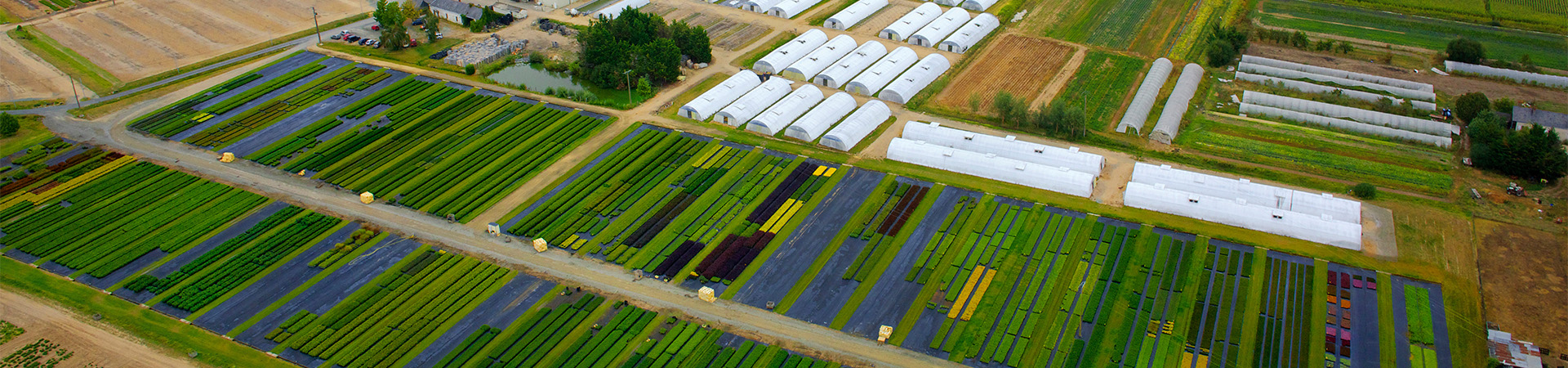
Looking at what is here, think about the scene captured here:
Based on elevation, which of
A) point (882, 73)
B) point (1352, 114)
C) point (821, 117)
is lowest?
point (882, 73)

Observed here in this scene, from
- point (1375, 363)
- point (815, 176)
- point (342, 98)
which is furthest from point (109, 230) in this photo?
point (1375, 363)

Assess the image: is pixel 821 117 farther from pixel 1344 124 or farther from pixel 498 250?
pixel 1344 124

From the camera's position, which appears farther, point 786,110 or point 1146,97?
point 1146,97

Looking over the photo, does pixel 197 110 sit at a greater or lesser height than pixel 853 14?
greater

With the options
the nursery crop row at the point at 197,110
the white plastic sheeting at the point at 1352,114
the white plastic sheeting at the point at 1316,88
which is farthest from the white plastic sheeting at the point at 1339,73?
the nursery crop row at the point at 197,110

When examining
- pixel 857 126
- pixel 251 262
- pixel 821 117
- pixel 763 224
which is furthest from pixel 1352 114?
pixel 251 262

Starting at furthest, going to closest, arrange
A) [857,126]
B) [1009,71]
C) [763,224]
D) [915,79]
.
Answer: [1009,71]
[915,79]
[857,126]
[763,224]

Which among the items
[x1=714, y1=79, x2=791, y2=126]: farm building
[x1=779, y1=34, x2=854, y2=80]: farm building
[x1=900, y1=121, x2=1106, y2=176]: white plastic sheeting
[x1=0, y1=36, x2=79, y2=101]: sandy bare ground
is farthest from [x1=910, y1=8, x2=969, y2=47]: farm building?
[x1=0, y1=36, x2=79, y2=101]: sandy bare ground
